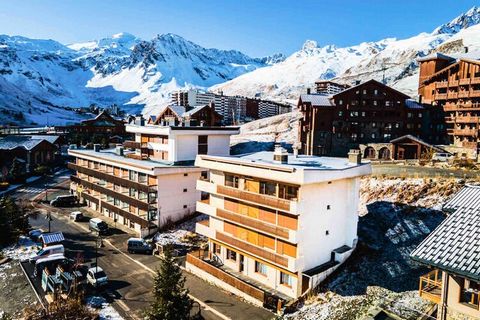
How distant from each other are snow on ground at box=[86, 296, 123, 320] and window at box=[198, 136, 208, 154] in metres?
23.4

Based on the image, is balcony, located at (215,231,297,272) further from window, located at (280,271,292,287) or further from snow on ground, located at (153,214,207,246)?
snow on ground, located at (153,214,207,246)

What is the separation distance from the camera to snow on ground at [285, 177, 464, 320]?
24766 millimetres

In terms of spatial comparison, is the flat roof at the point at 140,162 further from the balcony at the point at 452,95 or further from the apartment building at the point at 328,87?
the apartment building at the point at 328,87

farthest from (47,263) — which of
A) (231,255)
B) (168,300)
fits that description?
(168,300)

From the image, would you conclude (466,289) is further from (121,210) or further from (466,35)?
(466,35)

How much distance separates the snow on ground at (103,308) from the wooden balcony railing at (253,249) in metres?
10.2

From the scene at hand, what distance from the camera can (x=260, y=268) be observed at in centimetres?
3080

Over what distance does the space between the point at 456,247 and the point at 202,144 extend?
36.5m

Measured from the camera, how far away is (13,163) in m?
78.4

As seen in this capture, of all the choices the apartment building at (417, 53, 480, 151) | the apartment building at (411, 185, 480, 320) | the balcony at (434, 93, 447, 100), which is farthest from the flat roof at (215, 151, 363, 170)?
the balcony at (434, 93, 447, 100)

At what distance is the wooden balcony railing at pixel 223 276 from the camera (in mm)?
27984

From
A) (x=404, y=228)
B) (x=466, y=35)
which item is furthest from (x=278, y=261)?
(x=466, y=35)

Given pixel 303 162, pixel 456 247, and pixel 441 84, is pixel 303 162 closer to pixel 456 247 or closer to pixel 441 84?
pixel 456 247

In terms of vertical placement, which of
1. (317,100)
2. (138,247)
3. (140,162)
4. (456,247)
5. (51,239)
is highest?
(317,100)
